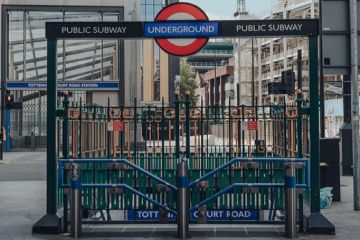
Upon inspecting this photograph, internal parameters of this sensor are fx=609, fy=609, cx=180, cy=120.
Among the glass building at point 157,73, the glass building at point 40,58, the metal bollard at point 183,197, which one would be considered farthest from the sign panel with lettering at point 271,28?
the glass building at point 157,73

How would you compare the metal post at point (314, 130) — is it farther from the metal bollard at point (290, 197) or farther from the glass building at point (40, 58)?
the glass building at point (40, 58)

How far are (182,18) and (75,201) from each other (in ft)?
11.4

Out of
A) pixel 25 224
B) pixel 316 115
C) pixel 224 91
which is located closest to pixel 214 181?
pixel 316 115

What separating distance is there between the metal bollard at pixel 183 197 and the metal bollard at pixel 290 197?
4.98 ft

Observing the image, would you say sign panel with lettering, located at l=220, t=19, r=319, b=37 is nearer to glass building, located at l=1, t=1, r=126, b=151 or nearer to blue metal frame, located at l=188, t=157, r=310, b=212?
blue metal frame, located at l=188, t=157, r=310, b=212

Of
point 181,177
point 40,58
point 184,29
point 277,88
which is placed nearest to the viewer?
point 181,177

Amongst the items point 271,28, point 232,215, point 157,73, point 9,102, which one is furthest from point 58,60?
point 232,215

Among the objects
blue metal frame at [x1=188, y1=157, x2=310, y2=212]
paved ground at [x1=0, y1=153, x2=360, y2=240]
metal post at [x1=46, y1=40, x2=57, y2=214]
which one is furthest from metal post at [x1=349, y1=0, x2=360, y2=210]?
metal post at [x1=46, y1=40, x2=57, y2=214]

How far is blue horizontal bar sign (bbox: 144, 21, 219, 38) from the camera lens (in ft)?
33.1

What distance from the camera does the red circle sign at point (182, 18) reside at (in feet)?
33.3

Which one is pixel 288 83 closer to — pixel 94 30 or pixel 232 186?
pixel 94 30

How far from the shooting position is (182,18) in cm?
1016

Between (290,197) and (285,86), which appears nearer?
(290,197)

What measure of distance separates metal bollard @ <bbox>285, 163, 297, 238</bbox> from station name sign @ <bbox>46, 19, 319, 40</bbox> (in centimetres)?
235
